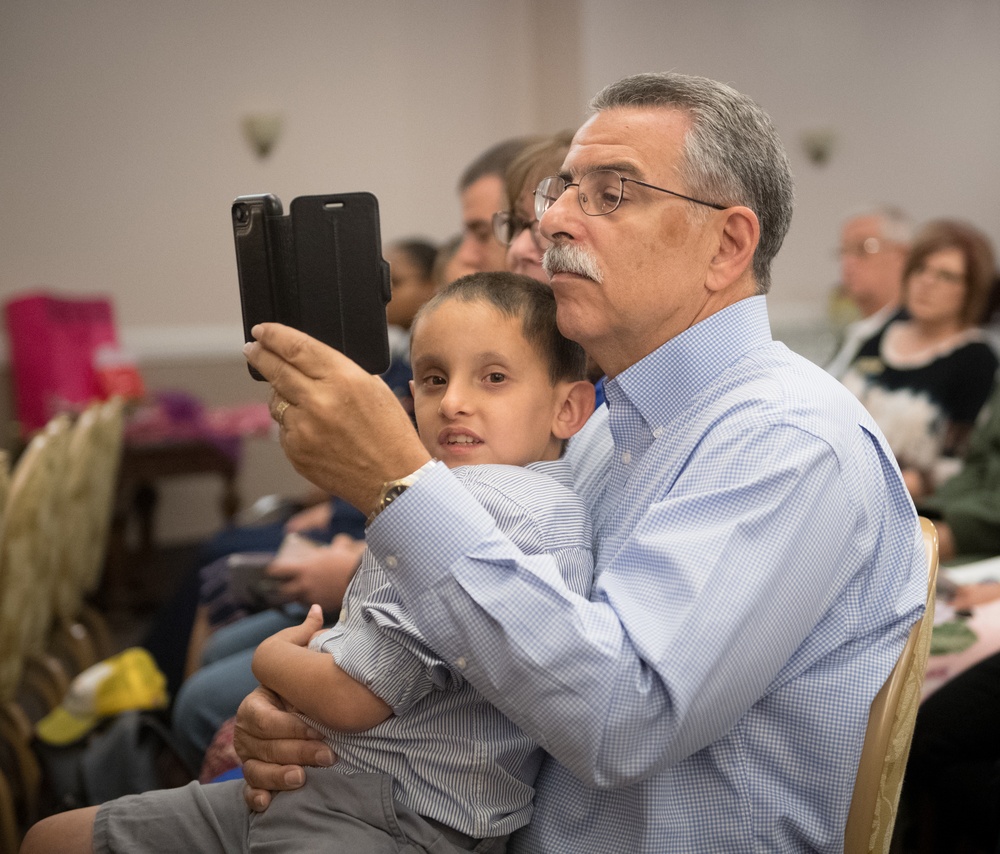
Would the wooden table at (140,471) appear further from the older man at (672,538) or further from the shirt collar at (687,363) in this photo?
the shirt collar at (687,363)

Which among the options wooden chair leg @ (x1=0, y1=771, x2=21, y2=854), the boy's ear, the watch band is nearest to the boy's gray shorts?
the watch band

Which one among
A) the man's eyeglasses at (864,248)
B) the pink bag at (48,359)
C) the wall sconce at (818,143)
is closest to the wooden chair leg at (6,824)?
the pink bag at (48,359)

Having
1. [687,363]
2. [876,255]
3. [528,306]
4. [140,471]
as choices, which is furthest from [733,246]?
[140,471]

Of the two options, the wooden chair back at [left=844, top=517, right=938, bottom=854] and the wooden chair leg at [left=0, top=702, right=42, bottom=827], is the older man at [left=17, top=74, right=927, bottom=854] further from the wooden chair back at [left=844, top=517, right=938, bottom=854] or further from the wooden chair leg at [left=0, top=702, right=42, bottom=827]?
the wooden chair leg at [left=0, top=702, right=42, bottom=827]

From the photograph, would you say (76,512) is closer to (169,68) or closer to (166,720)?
(166,720)

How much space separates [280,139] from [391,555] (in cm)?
538

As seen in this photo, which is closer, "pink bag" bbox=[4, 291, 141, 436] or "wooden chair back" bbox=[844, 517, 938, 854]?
"wooden chair back" bbox=[844, 517, 938, 854]

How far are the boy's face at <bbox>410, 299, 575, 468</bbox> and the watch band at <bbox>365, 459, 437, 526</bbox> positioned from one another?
10.8 inches

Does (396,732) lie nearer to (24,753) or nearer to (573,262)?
(573,262)

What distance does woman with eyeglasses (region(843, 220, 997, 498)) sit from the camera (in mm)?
3316

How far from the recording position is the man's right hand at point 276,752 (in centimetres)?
109

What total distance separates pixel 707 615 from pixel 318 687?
43 cm

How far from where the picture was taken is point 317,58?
5.89m

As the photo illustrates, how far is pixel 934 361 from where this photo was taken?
3422 mm
